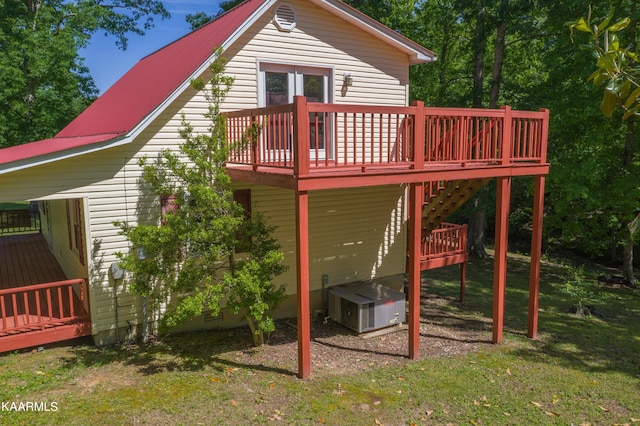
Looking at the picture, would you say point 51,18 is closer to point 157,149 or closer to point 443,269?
point 157,149

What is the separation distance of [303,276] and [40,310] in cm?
532

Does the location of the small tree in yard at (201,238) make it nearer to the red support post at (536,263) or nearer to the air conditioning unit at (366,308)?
the air conditioning unit at (366,308)

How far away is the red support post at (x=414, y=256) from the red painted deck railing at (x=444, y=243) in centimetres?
353

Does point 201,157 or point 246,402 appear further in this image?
point 201,157

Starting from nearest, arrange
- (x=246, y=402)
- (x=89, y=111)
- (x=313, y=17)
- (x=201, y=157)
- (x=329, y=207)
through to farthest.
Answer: (x=246, y=402) → (x=201, y=157) → (x=313, y=17) → (x=329, y=207) → (x=89, y=111)

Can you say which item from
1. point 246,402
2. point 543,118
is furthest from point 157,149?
point 543,118

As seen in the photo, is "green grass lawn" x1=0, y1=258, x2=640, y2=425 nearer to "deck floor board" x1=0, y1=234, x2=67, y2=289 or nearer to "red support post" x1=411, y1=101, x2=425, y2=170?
"deck floor board" x1=0, y1=234, x2=67, y2=289

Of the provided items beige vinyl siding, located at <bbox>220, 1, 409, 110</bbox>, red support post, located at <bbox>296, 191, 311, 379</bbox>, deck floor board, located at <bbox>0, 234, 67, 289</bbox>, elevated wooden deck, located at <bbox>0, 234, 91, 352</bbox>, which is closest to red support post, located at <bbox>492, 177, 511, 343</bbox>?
beige vinyl siding, located at <bbox>220, 1, 409, 110</bbox>

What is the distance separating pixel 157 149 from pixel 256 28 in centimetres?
323

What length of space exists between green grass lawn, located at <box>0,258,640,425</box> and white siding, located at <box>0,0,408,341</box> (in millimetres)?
1302

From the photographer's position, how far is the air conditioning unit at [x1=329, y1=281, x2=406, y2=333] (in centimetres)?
1009

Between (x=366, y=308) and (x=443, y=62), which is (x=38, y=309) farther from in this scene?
(x=443, y=62)

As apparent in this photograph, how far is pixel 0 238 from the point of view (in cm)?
1698

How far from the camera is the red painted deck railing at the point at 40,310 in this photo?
8.20 meters
